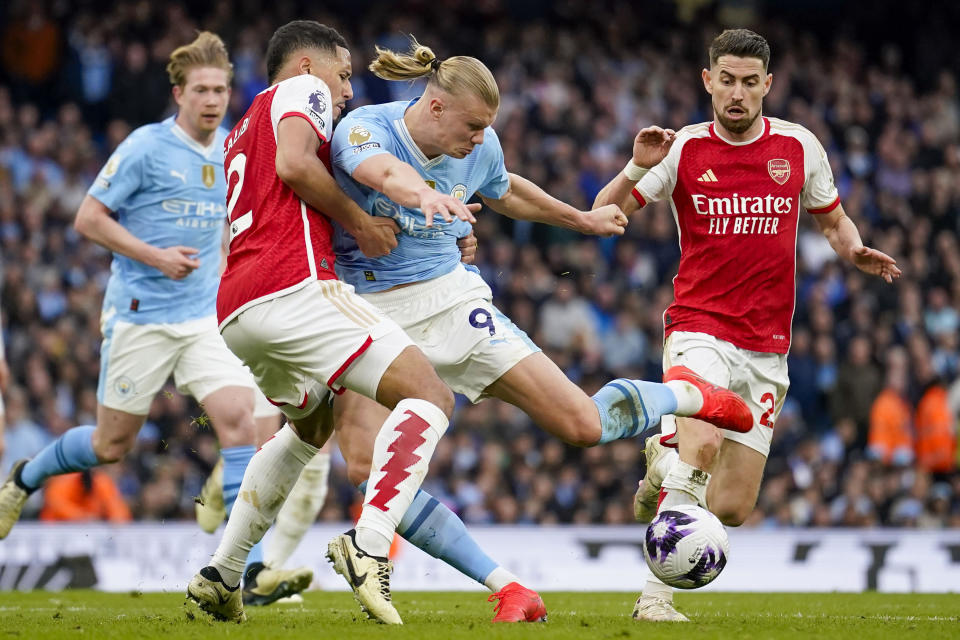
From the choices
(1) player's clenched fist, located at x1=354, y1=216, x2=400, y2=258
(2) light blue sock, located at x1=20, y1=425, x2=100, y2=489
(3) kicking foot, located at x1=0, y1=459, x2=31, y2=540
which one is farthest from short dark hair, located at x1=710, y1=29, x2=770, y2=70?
(3) kicking foot, located at x1=0, y1=459, x2=31, y2=540

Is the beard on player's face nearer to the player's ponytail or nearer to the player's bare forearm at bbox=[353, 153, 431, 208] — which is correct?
the player's ponytail

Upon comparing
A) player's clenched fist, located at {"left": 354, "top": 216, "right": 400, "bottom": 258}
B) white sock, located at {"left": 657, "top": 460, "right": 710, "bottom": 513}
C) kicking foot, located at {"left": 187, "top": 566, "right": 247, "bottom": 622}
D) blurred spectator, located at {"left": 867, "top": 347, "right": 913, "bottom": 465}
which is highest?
player's clenched fist, located at {"left": 354, "top": 216, "right": 400, "bottom": 258}

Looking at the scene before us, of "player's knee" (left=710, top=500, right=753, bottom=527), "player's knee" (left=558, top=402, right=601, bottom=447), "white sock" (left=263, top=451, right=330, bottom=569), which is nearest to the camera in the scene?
"player's knee" (left=558, top=402, right=601, bottom=447)

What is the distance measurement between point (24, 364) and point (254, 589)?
23.2 ft

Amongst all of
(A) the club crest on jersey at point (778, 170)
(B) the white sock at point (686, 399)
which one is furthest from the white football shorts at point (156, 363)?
(A) the club crest on jersey at point (778, 170)

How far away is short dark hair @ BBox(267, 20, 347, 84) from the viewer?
6.19 metres

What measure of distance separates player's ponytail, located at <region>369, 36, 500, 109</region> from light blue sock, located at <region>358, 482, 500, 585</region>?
182 centimetres

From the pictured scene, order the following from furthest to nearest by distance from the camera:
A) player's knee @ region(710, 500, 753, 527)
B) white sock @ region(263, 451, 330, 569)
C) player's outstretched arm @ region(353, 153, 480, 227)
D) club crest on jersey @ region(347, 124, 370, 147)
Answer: white sock @ region(263, 451, 330, 569) → player's knee @ region(710, 500, 753, 527) → club crest on jersey @ region(347, 124, 370, 147) → player's outstretched arm @ region(353, 153, 480, 227)

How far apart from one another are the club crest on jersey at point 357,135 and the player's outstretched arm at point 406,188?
166 millimetres

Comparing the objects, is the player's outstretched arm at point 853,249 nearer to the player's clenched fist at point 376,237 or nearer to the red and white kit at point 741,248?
the red and white kit at point 741,248

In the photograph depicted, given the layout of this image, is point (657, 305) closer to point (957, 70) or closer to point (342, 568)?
point (957, 70)

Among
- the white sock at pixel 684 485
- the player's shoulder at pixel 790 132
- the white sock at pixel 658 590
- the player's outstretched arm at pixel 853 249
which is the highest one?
the player's shoulder at pixel 790 132

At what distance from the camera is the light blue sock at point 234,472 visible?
7.61m

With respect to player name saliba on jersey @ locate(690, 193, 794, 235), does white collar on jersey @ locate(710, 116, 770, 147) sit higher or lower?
higher
